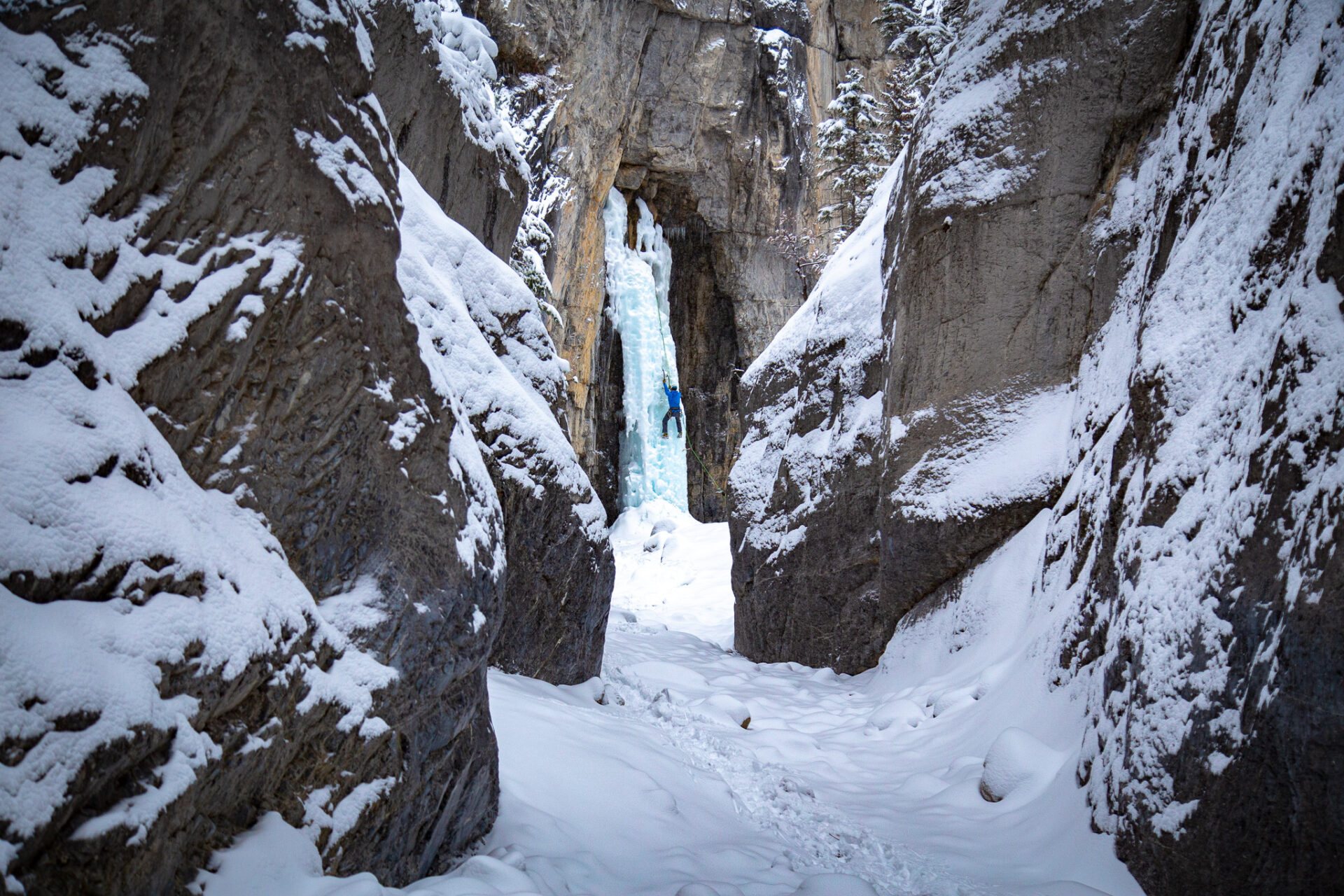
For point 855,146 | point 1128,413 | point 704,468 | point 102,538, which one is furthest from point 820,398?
point 704,468

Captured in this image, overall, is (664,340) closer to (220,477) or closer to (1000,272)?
(1000,272)

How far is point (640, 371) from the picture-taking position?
1906 centimetres

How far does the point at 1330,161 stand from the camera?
2.77 metres

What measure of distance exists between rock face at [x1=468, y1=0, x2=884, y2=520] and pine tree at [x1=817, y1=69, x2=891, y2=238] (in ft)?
16.5

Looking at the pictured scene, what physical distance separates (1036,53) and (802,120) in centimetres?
1565

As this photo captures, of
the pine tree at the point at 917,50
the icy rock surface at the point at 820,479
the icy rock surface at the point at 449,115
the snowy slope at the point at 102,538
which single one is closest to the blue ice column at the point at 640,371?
the pine tree at the point at 917,50

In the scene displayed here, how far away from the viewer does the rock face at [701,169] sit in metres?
17.1

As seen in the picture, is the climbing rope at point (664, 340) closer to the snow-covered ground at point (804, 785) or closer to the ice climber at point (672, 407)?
the ice climber at point (672, 407)

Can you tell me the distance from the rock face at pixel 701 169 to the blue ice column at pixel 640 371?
2.20 ft

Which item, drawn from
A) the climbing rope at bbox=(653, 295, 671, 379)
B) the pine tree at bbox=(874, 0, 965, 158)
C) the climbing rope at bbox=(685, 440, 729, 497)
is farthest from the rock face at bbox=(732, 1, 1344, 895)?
the climbing rope at bbox=(685, 440, 729, 497)

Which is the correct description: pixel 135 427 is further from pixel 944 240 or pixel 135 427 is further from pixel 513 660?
pixel 944 240

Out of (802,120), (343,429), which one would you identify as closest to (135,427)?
(343,429)

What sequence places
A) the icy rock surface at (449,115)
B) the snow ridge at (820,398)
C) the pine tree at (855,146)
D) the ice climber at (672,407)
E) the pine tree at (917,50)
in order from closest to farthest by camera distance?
the icy rock surface at (449,115) < the snow ridge at (820,398) < the pine tree at (917,50) < the pine tree at (855,146) < the ice climber at (672,407)

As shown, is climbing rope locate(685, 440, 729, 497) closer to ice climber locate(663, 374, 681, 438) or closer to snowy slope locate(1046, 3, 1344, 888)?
ice climber locate(663, 374, 681, 438)
